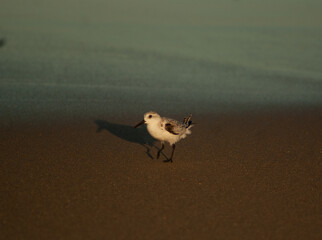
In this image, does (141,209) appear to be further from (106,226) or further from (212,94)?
(212,94)

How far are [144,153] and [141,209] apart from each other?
241 centimetres

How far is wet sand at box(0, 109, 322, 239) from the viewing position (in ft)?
16.5

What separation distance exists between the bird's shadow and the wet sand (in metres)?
0.02

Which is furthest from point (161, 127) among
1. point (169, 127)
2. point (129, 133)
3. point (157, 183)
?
point (129, 133)

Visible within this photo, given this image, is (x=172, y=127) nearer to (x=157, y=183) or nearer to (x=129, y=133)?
(x=157, y=183)

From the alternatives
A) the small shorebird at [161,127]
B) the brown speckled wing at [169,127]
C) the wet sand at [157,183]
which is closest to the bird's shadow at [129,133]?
the wet sand at [157,183]

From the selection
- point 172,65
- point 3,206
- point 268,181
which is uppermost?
point 172,65

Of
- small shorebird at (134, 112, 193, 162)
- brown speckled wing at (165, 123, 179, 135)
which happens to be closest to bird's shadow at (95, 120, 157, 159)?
small shorebird at (134, 112, 193, 162)

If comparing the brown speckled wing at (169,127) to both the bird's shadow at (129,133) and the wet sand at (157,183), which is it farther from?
the bird's shadow at (129,133)

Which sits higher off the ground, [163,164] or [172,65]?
[172,65]

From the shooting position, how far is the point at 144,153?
7.82 m

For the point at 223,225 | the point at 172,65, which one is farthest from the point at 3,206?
the point at 172,65

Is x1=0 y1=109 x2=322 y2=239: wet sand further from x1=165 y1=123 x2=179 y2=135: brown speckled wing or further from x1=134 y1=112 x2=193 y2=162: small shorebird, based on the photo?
x1=165 y1=123 x2=179 y2=135: brown speckled wing

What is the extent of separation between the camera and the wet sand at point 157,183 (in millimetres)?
5043
